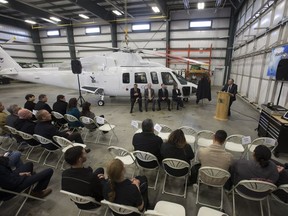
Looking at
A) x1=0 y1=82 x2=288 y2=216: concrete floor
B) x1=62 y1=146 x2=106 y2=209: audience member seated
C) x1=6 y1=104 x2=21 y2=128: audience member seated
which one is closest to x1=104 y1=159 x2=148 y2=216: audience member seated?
x1=62 y1=146 x2=106 y2=209: audience member seated

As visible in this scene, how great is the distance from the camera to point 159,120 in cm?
577

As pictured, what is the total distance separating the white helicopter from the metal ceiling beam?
16.8 feet

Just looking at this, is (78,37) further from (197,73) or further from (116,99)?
(197,73)

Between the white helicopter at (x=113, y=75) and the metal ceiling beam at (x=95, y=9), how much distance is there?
5134 millimetres

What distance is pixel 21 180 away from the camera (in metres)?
2.06

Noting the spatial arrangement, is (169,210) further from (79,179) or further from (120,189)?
(79,179)

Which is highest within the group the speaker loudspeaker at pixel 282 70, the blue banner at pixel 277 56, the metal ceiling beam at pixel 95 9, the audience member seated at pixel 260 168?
the metal ceiling beam at pixel 95 9

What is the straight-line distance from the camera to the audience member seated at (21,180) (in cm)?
192

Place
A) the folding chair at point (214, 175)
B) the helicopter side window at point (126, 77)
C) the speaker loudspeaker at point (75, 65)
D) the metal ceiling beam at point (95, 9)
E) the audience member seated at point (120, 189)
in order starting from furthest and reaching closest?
the metal ceiling beam at point (95, 9), the helicopter side window at point (126, 77), the speaker loudspeaker at point (75, 65), the folding chair at point (214, 175), the audience member seated at point (120, 189)

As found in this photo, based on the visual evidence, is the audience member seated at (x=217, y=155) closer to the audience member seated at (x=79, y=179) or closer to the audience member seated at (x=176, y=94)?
Result: the audience member seated at (x=79, y=179)

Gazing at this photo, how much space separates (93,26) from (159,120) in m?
14.2

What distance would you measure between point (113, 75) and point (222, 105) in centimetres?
481

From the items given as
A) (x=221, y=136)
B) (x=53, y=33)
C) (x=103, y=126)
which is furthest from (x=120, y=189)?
(x=53, y=33)

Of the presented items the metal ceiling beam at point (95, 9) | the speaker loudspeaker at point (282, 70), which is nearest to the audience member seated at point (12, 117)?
the speaker loudspeaker at point (282, 70)
